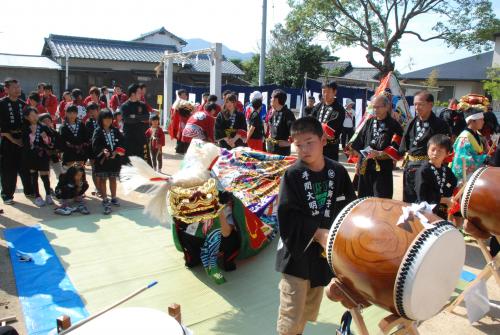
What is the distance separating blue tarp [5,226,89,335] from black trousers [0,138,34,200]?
4.50 ft

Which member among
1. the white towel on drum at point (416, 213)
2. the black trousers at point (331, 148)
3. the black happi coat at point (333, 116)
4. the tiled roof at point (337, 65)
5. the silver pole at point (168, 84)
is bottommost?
the white towel on drum at point (416, 213)

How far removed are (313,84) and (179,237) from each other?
29.4ft

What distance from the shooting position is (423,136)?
13.9 ft

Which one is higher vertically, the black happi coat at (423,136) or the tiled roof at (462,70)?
the tiled roof at (462,70)

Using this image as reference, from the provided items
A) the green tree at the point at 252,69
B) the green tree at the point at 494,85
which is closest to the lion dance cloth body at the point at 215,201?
the green tree at the point at 494,85

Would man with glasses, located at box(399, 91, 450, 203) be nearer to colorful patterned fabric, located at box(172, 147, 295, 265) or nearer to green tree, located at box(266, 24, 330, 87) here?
colorful patterned fabric, located at box(172, 147, 295, 265)

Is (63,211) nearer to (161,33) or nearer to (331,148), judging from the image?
(331,148)

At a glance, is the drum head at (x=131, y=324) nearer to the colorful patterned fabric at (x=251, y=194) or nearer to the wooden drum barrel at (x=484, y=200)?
the colorful patterned fabric at (x=251, y=194)

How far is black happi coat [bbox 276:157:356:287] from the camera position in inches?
84.9

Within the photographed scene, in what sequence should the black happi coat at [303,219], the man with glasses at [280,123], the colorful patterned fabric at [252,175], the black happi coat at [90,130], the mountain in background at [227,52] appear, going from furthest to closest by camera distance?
the mountain in background at [227,52]
the man with glasses at [280,123]
the black happi coat at [90,130]
the colorful patterned fabric at [252,175]
the black happi coat at [303,219]

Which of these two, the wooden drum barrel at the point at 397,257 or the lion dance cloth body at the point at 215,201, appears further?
the lion dance cloth body at the point at 215,201

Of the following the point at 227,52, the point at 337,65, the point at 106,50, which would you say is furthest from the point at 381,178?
the point at 227,52

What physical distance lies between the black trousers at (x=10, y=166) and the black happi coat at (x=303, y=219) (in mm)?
4683

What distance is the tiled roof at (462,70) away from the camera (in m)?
25.1
